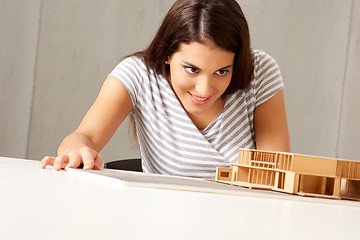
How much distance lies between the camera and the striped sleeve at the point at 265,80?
1.72 meters

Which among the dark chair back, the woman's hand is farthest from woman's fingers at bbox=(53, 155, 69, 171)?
the dark chair back

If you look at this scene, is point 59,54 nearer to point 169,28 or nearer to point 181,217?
point 169,28

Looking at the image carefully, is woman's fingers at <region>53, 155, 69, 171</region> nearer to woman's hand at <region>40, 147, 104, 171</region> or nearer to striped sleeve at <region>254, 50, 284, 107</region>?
woman's hand at <region>40, 147, 104, 171</region>

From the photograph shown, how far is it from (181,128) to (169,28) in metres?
0.35

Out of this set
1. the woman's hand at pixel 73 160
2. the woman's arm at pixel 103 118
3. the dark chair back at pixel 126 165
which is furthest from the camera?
the dark chair back at pixel 126 165

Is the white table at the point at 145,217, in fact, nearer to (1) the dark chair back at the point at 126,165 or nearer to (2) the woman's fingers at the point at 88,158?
(2) the woman's fingers at the point at 88,158

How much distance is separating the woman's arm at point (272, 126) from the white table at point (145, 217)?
98cm

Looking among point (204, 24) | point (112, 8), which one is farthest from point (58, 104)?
point (204, 24)

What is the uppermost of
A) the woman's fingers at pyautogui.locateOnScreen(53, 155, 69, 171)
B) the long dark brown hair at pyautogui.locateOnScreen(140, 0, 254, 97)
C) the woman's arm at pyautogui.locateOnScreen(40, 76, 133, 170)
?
the long dark brown hair at pyautogui.locateOnScreen(140, 0, 254, 97)

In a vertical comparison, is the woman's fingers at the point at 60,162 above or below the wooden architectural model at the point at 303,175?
below

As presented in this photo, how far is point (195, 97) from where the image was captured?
1.56 metres

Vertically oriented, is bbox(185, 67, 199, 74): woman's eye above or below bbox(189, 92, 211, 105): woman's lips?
above

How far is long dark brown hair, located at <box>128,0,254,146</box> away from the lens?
1.46 m

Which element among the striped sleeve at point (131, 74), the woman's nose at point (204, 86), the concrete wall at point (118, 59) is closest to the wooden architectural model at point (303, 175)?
the woman's nose at point (204, 86)
